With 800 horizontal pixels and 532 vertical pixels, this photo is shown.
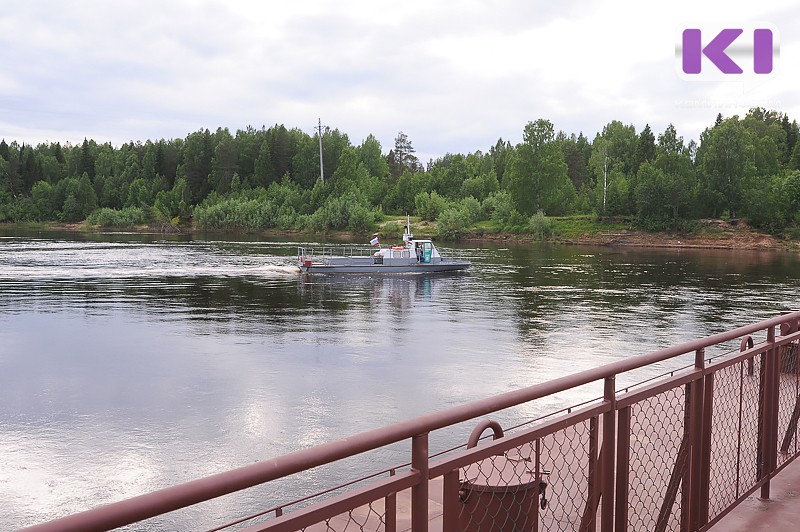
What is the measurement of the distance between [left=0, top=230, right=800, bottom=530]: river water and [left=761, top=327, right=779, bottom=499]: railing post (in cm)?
646

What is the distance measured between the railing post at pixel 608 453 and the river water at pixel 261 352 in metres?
6.50

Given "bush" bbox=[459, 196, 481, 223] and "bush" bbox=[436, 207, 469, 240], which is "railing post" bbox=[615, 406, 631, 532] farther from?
"bush" bbox=[459, 196, 481, 223]

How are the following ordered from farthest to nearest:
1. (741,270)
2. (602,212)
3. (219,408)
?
(602,212)
(741,270)
(219,408)

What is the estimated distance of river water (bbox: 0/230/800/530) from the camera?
1196 centimetres

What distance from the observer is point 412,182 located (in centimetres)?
13312

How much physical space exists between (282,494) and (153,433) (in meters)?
3.92

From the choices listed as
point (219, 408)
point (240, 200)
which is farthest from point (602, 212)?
point (219, 408)

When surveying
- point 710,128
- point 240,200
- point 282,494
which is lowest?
point 282,494

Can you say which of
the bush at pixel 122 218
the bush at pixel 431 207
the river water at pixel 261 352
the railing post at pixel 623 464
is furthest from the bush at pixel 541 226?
the railing post at pixel 623 464

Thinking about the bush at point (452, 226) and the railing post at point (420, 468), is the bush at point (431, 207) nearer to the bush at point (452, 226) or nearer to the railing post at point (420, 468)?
the bush at point (452, 226)

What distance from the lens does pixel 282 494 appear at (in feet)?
33.9

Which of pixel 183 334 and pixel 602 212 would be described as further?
pixel 602 212

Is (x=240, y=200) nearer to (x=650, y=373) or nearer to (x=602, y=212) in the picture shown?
(x=602, y=212)

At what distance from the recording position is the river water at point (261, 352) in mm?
11961
